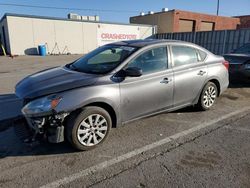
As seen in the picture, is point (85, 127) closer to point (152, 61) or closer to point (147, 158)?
point (147, 158)

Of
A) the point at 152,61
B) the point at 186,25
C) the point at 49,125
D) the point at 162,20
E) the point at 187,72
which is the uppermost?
the point at 162,20

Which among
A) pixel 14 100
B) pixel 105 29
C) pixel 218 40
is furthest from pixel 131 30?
pixel 14 100

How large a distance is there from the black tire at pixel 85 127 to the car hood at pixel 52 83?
1.35 feet

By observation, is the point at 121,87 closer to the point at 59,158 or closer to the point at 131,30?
the point at 59,158

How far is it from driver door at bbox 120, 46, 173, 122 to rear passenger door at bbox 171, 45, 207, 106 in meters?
0.19

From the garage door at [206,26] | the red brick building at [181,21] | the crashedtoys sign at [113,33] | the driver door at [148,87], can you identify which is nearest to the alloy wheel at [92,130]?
the driver door at [148,87]

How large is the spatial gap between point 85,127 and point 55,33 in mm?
21524

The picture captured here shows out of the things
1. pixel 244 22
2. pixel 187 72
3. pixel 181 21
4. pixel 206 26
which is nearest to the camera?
pixel 187 72

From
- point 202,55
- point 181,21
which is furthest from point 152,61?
point 181,21

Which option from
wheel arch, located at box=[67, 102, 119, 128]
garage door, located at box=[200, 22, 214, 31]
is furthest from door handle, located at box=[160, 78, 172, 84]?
garage door, located at box=[200, 22, 214, 31]

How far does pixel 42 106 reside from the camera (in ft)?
9.90

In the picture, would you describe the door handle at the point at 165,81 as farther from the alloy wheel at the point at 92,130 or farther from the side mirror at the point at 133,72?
the alloy wheel at the point at 92,130

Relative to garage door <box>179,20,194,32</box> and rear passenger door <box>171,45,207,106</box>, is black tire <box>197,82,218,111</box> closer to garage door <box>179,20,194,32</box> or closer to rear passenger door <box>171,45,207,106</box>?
rear passenger door <box>171,45,207,106</box>

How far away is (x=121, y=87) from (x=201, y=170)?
1.64 metres
